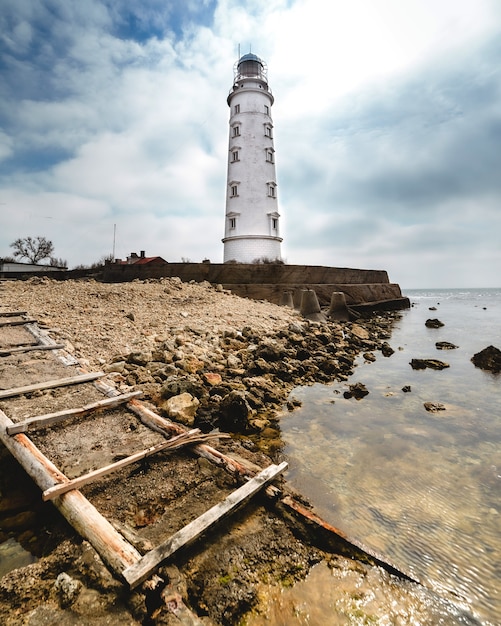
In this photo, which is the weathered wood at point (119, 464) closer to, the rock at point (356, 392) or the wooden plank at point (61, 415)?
the wooden plank at point (61, 415)

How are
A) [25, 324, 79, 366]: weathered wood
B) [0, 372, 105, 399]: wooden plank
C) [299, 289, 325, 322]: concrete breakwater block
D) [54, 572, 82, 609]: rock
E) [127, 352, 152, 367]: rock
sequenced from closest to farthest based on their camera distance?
[54, 572, 82, 609]: rock
[0, 372, 105, 399]: wooden plank
[25, 324, 79, 366]: weathered wood
[127, 352, 152, 367]: rock
[299, 289, 325, 322]: concrete breakwater block

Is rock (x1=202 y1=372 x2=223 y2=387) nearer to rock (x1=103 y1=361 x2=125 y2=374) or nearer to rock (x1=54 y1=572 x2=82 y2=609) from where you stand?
rock (x1=103 y1=361 x2=125 y2=374)

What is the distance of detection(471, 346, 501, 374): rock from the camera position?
7.54 m

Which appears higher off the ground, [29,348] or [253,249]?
[253,249]

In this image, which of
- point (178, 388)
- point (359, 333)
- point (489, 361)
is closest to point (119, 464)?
point (178, 388)

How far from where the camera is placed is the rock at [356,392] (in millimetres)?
5418

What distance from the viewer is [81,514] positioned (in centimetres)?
189

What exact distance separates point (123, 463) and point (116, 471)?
0.48ft

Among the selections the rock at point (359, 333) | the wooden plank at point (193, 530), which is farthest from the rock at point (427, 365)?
the wooden plank at point (193, 530)

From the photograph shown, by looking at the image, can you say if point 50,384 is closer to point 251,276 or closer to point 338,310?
point 251,276

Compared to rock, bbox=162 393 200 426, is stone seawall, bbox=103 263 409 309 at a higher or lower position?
higher

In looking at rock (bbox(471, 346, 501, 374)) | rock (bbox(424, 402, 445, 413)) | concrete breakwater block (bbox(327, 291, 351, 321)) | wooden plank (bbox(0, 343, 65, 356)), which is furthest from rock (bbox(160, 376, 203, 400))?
concrete breakwater block (bbox(327, 291, 351, 321))

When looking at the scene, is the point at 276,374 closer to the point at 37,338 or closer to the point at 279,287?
the point at 37,338

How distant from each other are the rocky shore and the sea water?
1.06ft
